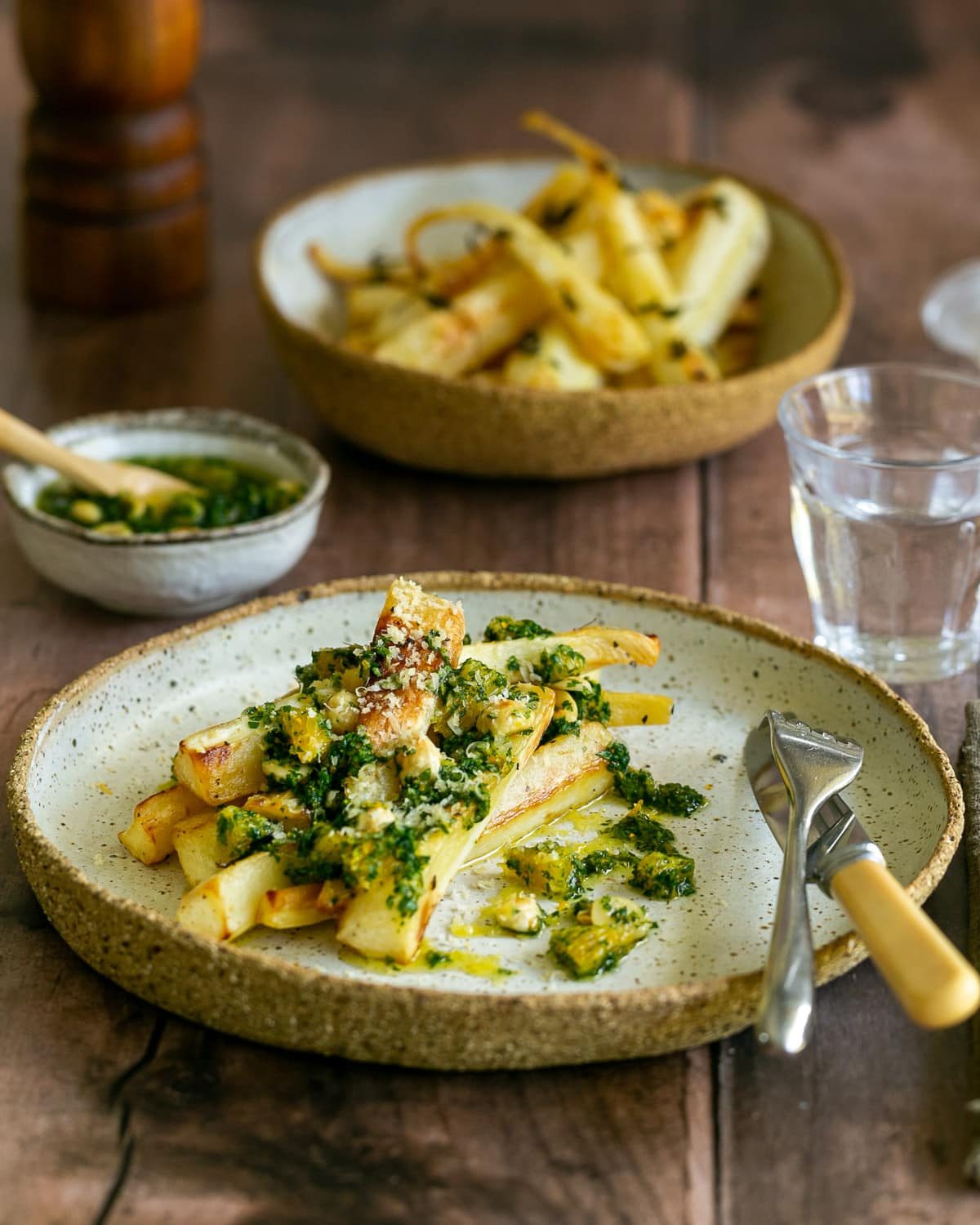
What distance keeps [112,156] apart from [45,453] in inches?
50.4

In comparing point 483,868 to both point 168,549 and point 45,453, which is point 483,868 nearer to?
point 168,549

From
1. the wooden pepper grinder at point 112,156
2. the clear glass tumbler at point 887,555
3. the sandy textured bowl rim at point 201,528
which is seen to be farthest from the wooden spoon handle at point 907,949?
the wooden pepper grinder at point 112,156

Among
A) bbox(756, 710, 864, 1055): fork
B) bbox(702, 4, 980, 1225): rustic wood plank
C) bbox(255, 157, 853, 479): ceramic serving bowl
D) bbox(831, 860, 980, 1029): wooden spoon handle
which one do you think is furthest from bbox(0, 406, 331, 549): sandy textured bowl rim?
bbox(831, 860, 980, 1029): wooden spoon handle

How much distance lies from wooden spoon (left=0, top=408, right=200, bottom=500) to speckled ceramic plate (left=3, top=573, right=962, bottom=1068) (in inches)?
19.8

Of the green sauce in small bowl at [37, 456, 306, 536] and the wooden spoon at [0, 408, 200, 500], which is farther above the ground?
the wooden spoon at [0, 408, 200, 500]

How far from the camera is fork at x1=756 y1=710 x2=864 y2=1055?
1561mm

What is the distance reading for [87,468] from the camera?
2.68m

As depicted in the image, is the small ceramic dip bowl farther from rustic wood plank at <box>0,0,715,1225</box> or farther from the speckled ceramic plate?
the speckled ceramic plate

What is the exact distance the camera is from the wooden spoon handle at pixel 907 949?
58.3 inches

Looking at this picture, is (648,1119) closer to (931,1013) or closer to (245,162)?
(931,1013)

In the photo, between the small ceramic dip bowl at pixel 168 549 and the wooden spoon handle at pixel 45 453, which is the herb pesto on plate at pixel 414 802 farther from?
the wooden spoon handle at pixel 45 453

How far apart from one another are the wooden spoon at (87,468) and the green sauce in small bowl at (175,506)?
0.02m

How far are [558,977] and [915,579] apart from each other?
104cm

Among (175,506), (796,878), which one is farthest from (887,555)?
(175,506)
